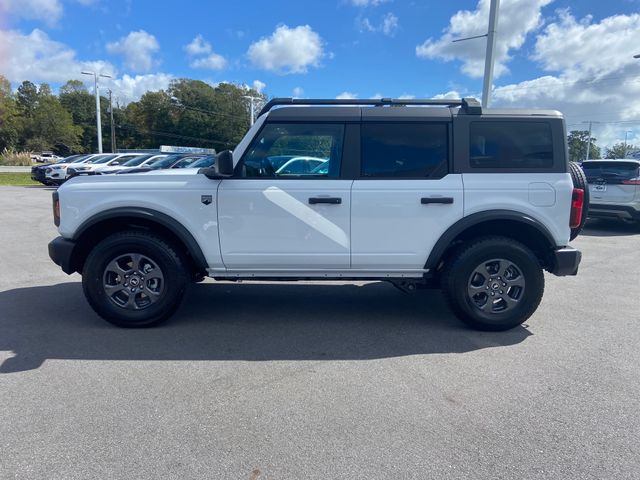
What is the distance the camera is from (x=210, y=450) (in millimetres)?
2684

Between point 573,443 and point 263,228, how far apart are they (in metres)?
2.91

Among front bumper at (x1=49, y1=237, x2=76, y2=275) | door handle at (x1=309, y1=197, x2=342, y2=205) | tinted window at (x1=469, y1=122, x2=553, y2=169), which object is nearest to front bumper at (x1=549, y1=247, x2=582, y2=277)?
tinted window at (x1=469, y1=122, x2=553, y2=169)

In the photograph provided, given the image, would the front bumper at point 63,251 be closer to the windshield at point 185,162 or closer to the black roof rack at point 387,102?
the black roof rack at point 387,102

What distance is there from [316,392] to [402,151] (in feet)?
7.76

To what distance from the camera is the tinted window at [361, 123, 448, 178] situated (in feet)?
14.6

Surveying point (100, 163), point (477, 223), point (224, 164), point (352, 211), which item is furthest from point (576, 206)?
point (100, 163)

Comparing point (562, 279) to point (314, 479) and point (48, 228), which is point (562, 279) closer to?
point (314, 479)

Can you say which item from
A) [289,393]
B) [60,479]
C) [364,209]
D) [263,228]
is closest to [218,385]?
[289,393]

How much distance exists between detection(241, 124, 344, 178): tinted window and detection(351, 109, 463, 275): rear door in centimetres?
29

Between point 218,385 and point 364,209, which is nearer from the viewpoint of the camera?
point 218,385

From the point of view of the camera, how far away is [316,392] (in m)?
3.36

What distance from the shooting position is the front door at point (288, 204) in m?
4.38

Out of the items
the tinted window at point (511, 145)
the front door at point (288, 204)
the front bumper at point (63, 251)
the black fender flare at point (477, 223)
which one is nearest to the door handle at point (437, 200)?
the black fender flare at point (477, 223)

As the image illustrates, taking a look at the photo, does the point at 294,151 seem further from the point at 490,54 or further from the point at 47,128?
the point at 47,128
